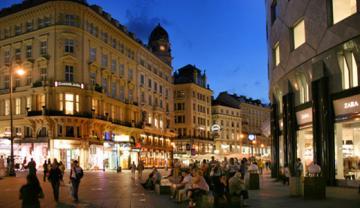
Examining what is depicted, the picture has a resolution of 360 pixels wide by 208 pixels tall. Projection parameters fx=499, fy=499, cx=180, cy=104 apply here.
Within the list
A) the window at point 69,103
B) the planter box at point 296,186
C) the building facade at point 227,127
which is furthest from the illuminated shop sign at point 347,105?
the building facade at point 227,127

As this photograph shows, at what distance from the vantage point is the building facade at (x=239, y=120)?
13225cm

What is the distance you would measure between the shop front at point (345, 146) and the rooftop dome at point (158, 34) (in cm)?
8152

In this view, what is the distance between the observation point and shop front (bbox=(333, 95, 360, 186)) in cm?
2617

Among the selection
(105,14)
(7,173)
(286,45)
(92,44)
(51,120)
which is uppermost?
(105,14)

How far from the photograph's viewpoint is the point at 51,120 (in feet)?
200

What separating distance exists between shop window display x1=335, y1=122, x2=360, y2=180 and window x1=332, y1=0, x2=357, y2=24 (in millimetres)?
5618

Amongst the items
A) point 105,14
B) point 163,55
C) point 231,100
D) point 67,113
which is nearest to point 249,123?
point 231,100

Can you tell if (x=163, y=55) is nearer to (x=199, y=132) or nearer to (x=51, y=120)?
(x=199, y=132)

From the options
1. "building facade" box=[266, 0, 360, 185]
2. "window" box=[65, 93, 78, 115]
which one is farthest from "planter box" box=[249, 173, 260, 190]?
"window" box=[65, 93, 78, 115]

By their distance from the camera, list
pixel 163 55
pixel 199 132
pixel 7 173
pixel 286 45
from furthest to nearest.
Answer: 1. pixel 199 132
2. pixel 163 55
3. pixel 7 173
4. pixel 286 45

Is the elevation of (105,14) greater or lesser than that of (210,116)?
greater

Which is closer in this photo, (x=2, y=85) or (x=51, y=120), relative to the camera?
(x=51, y=120)

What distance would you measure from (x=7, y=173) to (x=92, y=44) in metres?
28.5

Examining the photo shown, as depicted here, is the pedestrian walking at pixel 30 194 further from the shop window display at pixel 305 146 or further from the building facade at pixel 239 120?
the building facade at pixel 239 120
